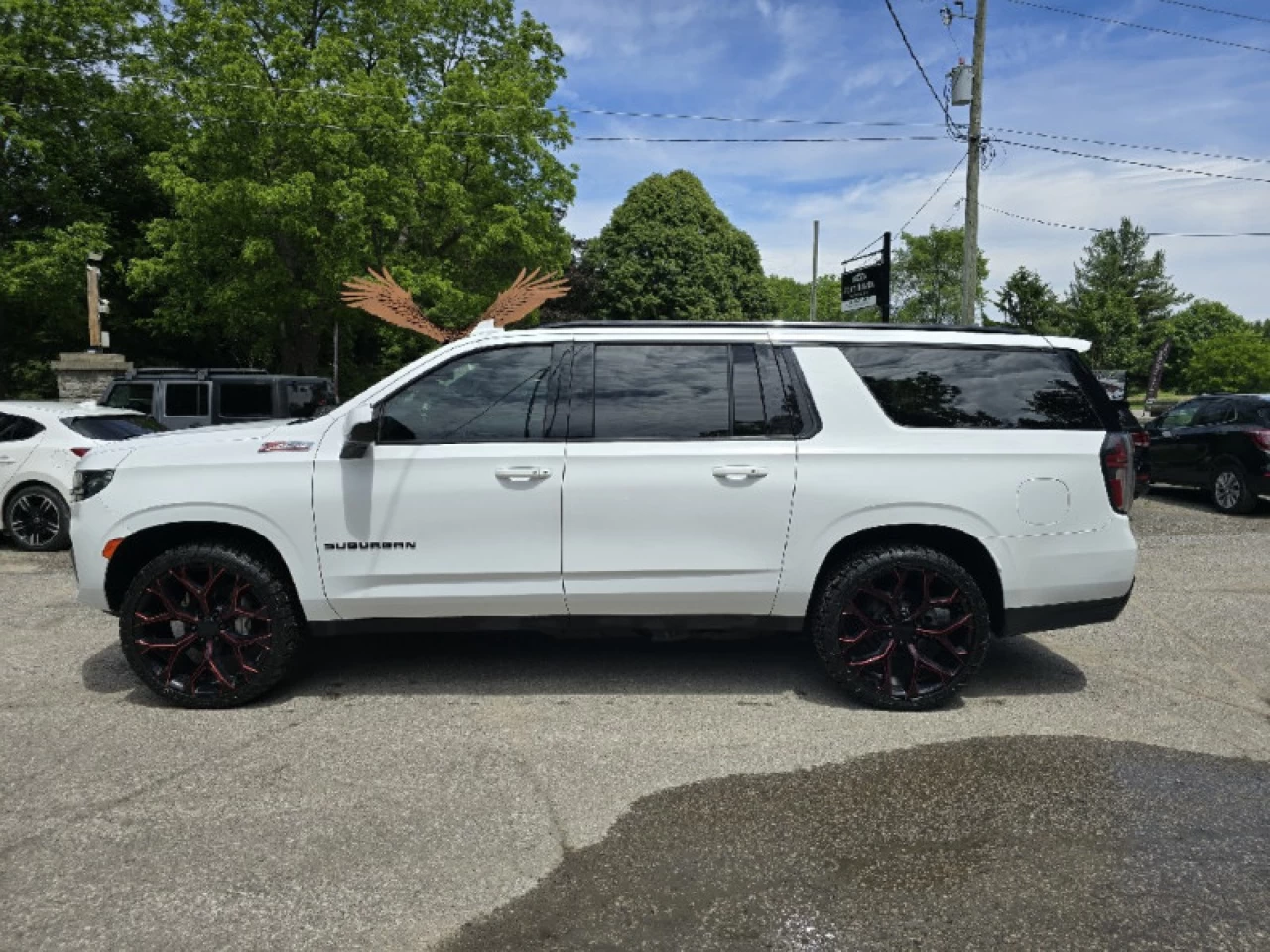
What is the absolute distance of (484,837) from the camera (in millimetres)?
2965

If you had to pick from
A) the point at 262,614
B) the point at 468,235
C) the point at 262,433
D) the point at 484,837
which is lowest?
the point at 484,837

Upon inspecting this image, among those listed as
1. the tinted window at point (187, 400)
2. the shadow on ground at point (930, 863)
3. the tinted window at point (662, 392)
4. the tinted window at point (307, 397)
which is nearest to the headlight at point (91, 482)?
the tinted window at point (662, 392)

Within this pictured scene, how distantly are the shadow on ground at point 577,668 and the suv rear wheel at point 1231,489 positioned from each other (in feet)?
25.3

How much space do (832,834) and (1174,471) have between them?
11.6 meters

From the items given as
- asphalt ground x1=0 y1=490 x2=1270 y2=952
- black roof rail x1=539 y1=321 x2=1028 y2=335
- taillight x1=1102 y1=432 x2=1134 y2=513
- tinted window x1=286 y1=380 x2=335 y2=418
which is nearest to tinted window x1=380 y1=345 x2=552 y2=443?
black roof rail x1=539 y1=321 x2=1028 y2=335

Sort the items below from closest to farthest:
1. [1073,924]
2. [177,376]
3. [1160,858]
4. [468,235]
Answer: [1073,924] → [1160,858] → [177,376] → [468,235]

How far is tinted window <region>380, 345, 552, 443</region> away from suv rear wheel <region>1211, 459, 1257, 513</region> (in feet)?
35.1

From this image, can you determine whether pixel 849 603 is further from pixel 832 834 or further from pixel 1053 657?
pixel 1053 657

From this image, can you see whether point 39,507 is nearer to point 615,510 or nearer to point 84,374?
point 615,510

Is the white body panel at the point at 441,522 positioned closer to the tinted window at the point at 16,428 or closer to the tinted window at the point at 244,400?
the tinted window at the point at 16,428

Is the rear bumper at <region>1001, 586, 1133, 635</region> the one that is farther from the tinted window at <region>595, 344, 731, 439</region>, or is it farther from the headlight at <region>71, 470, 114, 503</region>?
the headlight at <region>71, 470, 114, 503</region>

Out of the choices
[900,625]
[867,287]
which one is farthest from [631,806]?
[867,287]

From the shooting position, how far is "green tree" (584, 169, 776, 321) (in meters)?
38.5

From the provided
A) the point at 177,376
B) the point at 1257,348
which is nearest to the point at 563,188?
the point at 177,376
